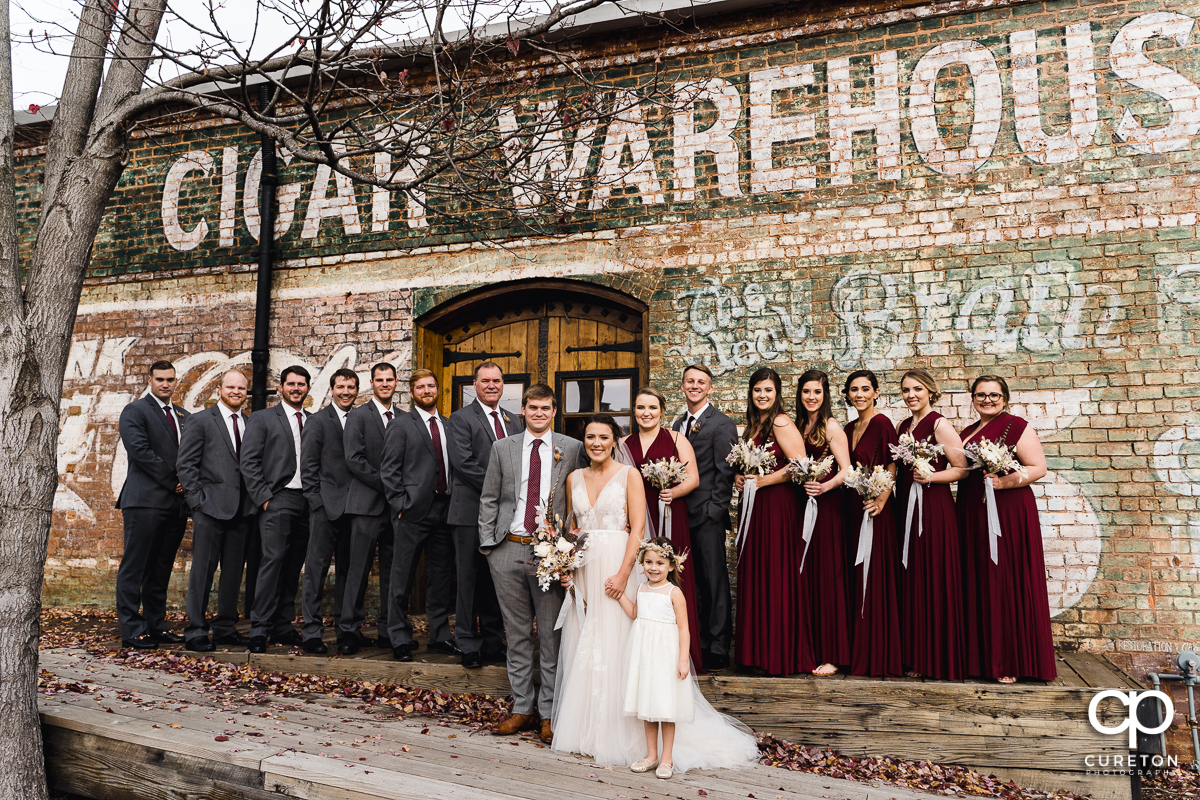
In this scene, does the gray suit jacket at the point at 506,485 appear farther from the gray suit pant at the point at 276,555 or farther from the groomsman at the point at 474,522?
the gray suit pant at the point at 276,555

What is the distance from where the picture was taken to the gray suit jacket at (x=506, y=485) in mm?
4945

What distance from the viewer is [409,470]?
588 centimetres

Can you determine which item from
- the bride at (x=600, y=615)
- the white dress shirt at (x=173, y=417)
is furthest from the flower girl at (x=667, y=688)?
the white dress shirt at (x=173, y=417)

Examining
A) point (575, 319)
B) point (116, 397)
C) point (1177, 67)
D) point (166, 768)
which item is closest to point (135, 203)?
point (116, 397)

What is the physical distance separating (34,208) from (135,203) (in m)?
1.56

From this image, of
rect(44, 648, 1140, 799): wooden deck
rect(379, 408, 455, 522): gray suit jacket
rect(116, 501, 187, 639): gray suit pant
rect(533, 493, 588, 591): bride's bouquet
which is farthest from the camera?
rect(116, 501, 187, 639): gray suit pant

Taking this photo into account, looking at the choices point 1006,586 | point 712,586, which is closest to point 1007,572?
point 1006,586

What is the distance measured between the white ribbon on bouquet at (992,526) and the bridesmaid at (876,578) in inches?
21.6

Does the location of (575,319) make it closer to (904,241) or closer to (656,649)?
(904,241)

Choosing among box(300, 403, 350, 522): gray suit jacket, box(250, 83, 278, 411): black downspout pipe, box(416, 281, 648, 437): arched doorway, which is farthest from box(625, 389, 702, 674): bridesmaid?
box(250, 83, 278, 411): black downspout pipe

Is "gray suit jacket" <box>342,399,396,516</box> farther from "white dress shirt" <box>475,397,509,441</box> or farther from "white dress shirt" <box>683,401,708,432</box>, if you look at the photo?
"white dress shirt" <box>683,401,708,432</box>

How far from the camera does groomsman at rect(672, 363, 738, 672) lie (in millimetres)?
5473

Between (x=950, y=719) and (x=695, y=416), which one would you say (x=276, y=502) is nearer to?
(x=695, y=416)

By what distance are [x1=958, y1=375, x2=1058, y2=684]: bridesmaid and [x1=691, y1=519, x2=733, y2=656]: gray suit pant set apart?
149 cm
